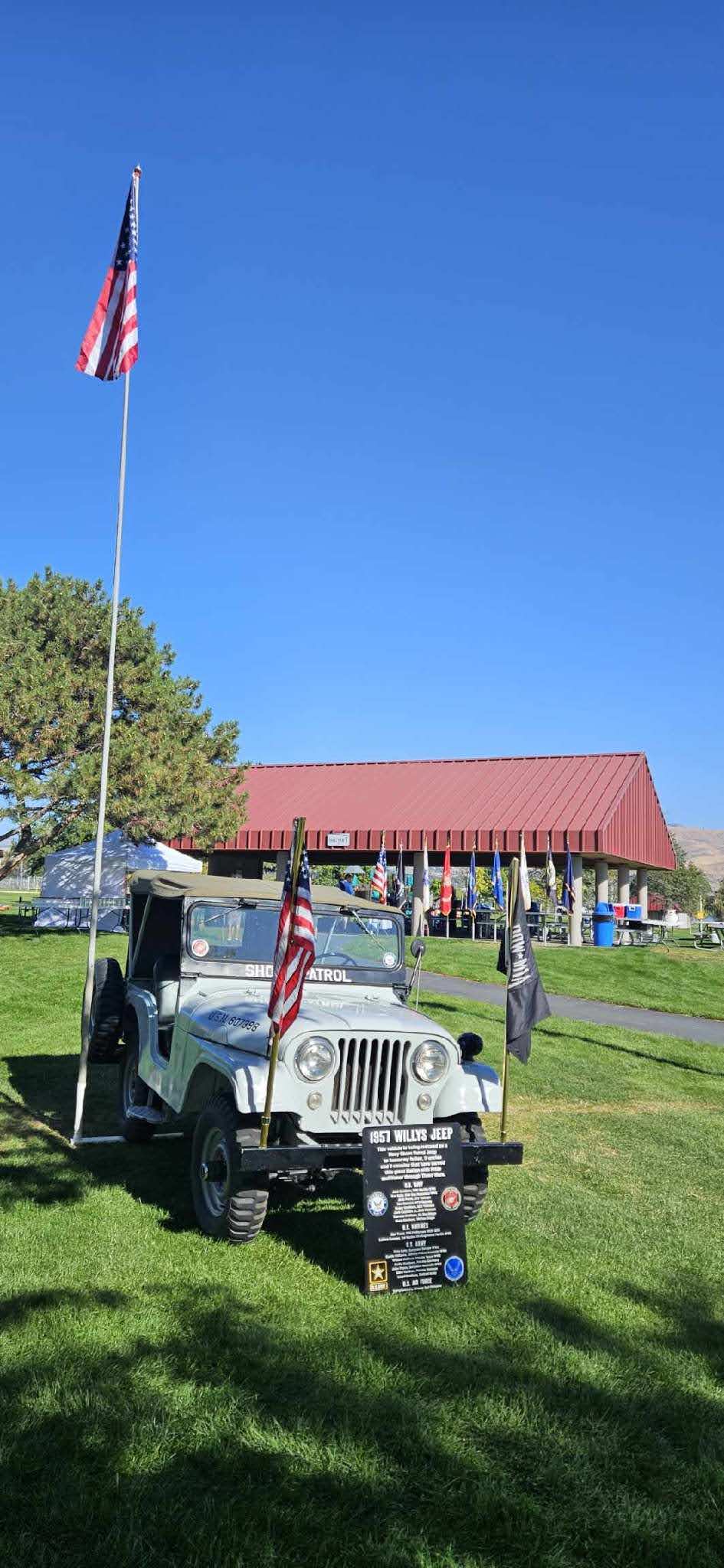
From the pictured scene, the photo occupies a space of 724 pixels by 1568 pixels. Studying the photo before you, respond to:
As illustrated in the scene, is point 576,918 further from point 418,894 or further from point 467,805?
point 467,805

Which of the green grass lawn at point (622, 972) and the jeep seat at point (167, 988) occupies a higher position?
the jeep seat at point (167, 988)

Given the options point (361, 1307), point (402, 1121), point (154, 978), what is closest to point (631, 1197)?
point (402, 1121)

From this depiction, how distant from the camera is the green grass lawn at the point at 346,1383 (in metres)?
3.40

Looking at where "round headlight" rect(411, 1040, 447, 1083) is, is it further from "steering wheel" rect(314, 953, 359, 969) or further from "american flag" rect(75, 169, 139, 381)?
"american flag" rect(75, 169, 139, 381)

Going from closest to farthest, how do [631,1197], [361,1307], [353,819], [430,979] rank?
[361,1307], [631,1197], [430,979], [353,819]

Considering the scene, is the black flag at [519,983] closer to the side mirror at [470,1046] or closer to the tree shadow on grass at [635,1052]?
the side mirror at [470,1046]

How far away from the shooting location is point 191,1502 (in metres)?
3.51

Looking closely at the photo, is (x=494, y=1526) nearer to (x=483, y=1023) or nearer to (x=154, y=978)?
(x=154, y=978)

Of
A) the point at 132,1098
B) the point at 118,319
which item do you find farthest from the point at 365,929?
the point at 118,319

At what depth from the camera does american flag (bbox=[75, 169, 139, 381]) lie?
934 cm

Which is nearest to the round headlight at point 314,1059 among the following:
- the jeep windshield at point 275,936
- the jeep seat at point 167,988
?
the jeep windshield at point 275,936

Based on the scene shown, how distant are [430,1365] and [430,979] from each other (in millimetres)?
16915

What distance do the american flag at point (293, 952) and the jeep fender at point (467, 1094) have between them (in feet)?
3.98

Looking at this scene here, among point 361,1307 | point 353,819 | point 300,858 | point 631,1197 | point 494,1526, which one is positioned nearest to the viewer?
point 494,1526
